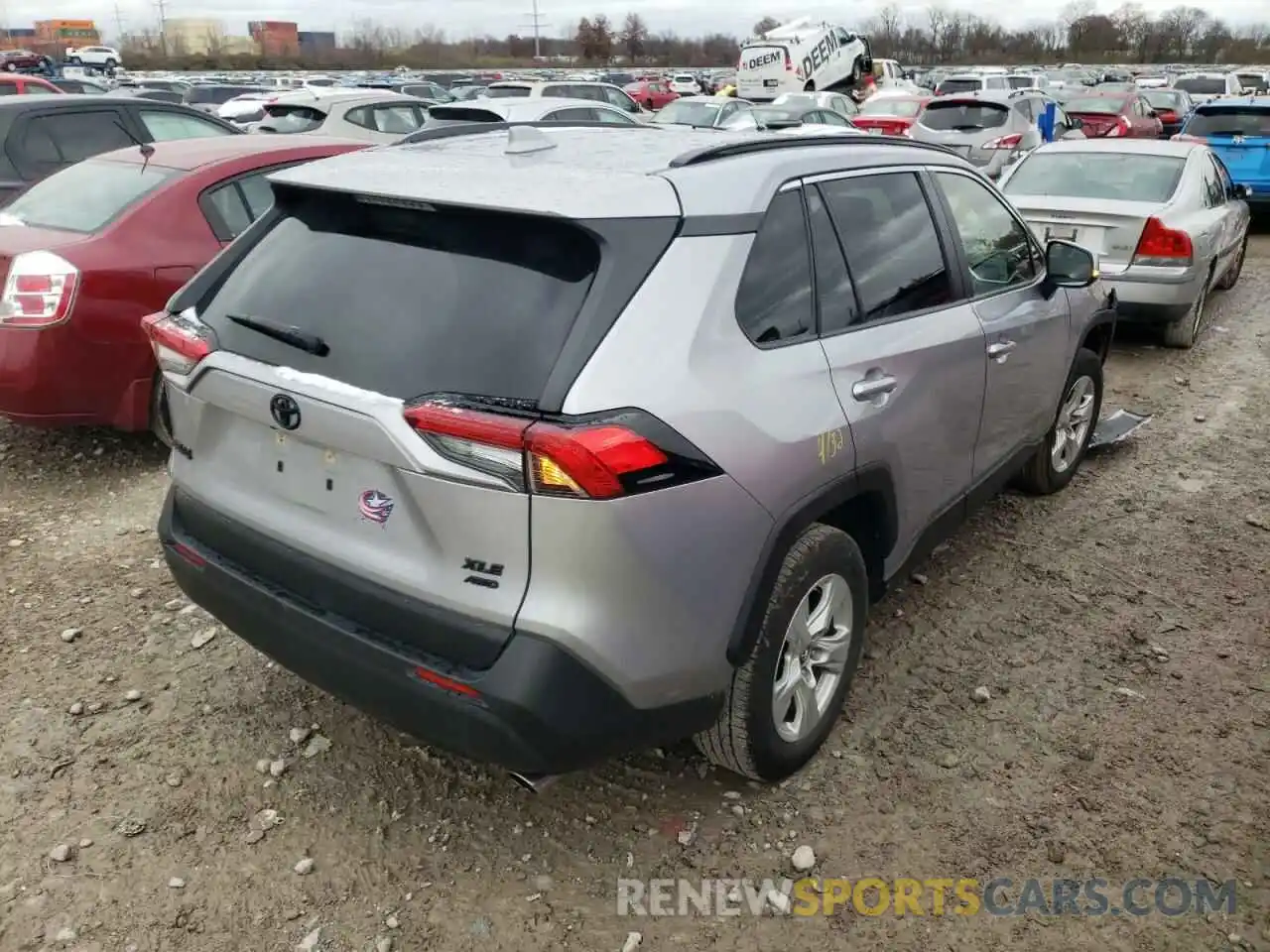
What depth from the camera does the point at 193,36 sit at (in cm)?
9500

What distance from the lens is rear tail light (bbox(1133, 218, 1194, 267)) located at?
712 centimetres

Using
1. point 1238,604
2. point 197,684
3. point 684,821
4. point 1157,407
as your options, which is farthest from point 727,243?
point 1157,407

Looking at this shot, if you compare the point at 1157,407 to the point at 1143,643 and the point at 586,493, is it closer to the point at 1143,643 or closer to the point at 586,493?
the point at 1143,643

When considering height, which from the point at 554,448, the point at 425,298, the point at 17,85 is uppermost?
the point at 17,85

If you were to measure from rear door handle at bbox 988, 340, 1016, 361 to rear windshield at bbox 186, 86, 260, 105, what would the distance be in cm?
2772

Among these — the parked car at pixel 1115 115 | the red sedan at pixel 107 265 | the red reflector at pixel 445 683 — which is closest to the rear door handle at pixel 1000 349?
the red reflector at pixel 445 683

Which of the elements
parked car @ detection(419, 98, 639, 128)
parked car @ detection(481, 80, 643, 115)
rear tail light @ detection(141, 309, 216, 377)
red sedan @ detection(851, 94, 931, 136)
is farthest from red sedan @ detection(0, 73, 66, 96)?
red sedan @ detection(851, 94, 931, 136)

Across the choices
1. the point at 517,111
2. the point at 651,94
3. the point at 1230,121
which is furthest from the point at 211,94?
the point at 1230,121

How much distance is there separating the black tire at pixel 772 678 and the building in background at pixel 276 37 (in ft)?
296

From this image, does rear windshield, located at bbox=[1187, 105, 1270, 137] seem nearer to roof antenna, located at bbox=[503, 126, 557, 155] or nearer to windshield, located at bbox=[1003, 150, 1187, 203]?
windshield, located at bbox=[1003, 150, 1187, 203]

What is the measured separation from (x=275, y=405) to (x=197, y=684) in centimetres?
148

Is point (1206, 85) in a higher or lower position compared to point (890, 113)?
higher

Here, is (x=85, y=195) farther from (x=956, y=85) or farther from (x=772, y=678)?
(x=956, y=85)

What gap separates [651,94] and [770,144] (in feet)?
115
